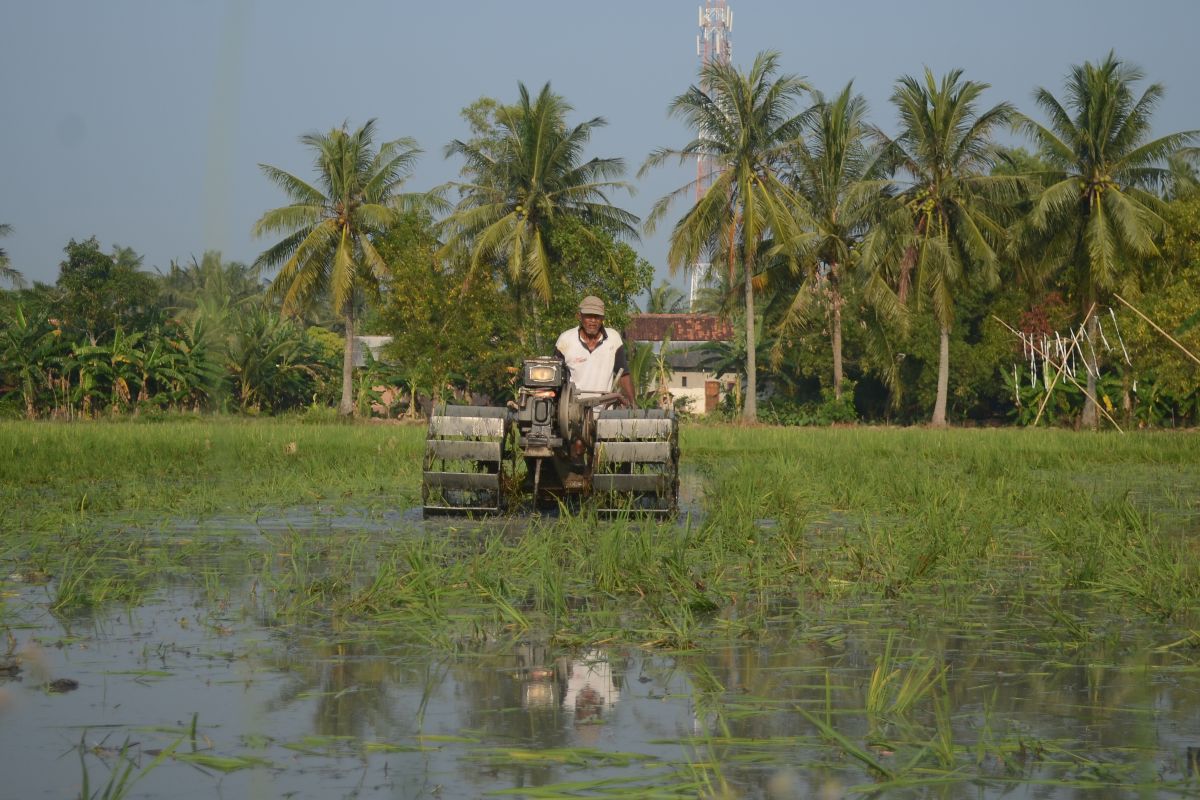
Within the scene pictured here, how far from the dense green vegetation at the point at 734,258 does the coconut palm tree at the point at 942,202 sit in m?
0.08

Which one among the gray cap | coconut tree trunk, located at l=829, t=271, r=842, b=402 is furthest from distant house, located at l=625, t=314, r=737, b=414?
the gray cap

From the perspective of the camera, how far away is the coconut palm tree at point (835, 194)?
42.2 meters

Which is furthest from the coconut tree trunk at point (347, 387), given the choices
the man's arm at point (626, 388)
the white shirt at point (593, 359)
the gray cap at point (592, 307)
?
the gray cap at point (592, 307)

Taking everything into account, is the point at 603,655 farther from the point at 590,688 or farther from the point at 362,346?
the point at 362,346

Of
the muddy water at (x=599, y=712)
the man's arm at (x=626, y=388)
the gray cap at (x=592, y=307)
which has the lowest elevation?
the muddy water at (x=599, y=712)

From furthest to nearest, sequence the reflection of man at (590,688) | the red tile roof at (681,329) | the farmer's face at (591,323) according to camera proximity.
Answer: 1. the red tile roof at (681,329)
2. the farmer's face at (591,323)
3. the reflection of man at (590,688)

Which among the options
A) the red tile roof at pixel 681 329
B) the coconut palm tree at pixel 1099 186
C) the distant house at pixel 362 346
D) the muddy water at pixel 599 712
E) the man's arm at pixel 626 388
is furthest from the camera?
the red tile roof at pixel 681 329

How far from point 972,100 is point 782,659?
3894 cm

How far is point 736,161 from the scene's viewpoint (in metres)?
41.3

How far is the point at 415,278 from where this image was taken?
4319 cm

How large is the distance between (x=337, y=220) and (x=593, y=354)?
3393 centimetres

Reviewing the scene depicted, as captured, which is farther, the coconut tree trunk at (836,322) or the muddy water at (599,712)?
the coconut tree trunk at (836,322)

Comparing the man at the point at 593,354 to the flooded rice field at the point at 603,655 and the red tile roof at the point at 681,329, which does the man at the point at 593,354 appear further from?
the red tile roof at the point at 681,329

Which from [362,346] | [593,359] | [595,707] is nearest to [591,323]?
[593,359]
